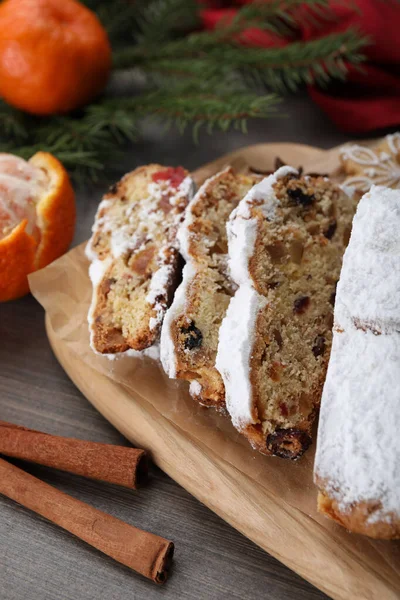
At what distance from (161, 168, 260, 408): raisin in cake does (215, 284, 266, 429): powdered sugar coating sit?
0.34 ft

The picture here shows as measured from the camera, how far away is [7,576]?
1891 millimetres

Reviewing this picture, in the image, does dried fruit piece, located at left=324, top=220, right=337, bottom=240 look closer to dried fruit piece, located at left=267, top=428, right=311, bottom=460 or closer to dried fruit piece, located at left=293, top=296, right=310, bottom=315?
dried fruit piece, located at left=293, top=296, right=310, bottom=315

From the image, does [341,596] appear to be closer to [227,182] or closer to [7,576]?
[7,576]

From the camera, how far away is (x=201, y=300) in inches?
81.2

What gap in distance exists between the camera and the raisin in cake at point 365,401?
1609mm

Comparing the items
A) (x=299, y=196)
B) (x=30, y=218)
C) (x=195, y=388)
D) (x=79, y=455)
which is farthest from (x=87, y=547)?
(x=299, y=196)

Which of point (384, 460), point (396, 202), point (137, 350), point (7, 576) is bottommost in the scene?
point (7, 576)

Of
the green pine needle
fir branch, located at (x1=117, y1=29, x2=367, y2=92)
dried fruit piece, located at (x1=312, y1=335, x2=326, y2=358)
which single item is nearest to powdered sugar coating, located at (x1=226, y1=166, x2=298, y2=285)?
dried fruit piece, located at (x1=312, y1=335, x2=326, y2=358)

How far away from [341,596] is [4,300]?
166 cm

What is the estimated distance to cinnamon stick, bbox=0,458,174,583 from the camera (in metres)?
1.84

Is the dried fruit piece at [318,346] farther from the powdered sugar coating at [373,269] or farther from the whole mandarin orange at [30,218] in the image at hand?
the whole mandarin orange at [30,218]

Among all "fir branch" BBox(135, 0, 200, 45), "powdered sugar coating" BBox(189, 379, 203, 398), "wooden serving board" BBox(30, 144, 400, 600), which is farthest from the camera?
"fir branch" BBox(135, 0, 200, 45)

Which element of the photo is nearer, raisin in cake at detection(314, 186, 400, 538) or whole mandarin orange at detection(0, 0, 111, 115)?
raisin in cake at detection(314, 186, 400, 538)

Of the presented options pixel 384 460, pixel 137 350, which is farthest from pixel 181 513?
pixel 384 460
